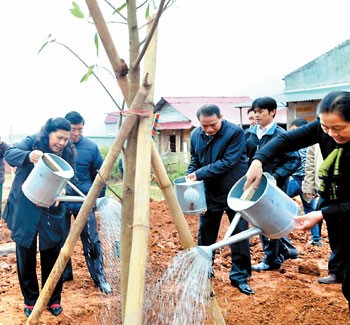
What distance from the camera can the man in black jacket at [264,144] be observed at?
12.5ft

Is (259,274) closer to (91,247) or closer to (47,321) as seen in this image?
(91,247)

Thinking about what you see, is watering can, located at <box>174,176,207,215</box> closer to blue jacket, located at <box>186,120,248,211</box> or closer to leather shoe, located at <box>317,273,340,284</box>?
blue jacket, located at <box>186,120,248,211</box>

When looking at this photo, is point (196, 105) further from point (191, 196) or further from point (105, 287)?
point (191, 196)

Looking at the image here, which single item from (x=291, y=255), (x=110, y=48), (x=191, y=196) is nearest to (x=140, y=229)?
(x=110, y=48)

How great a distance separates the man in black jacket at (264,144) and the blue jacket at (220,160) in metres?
0.35

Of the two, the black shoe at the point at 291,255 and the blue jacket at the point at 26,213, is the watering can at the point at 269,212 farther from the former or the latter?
the black shoe at the point at 291,255

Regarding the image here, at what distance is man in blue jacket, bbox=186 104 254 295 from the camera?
3.39 metres

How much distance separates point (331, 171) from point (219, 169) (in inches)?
56.2

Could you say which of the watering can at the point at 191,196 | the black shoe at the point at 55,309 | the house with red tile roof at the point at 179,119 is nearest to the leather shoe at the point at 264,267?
the watering can at the point at 191,196

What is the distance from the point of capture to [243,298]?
3.29 meters

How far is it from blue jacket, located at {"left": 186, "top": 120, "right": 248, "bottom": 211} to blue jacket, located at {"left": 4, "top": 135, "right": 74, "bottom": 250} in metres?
1.13

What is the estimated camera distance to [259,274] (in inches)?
154

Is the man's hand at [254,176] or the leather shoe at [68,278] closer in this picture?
the man's hand at [254,176]

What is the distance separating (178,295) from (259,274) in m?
0.96
